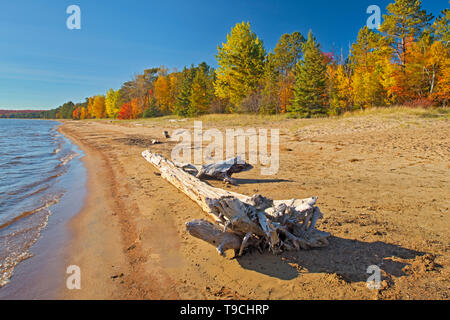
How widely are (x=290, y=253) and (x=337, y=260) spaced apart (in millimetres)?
590

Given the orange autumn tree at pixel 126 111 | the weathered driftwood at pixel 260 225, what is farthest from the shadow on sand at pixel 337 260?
the orange autumn tree at pixel 126 111

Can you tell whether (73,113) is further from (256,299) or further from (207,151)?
(256,299)

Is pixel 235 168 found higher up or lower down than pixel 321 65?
lower down

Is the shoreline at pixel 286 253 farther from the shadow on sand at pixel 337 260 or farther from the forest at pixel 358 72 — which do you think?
the forest at pixel 358 72

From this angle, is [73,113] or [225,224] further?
[73,113]

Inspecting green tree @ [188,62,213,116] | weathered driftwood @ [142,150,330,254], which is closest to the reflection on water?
weathered driftwood @ [142,150,330,254]

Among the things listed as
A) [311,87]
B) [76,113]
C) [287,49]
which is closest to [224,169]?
[311,87]

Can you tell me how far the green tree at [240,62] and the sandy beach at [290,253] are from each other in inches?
929

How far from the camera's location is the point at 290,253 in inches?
121

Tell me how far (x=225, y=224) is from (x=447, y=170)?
7232mm

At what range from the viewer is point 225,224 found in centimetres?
292

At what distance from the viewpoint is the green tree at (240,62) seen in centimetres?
2778

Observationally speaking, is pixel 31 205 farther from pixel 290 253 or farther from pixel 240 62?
pixel 240 62
